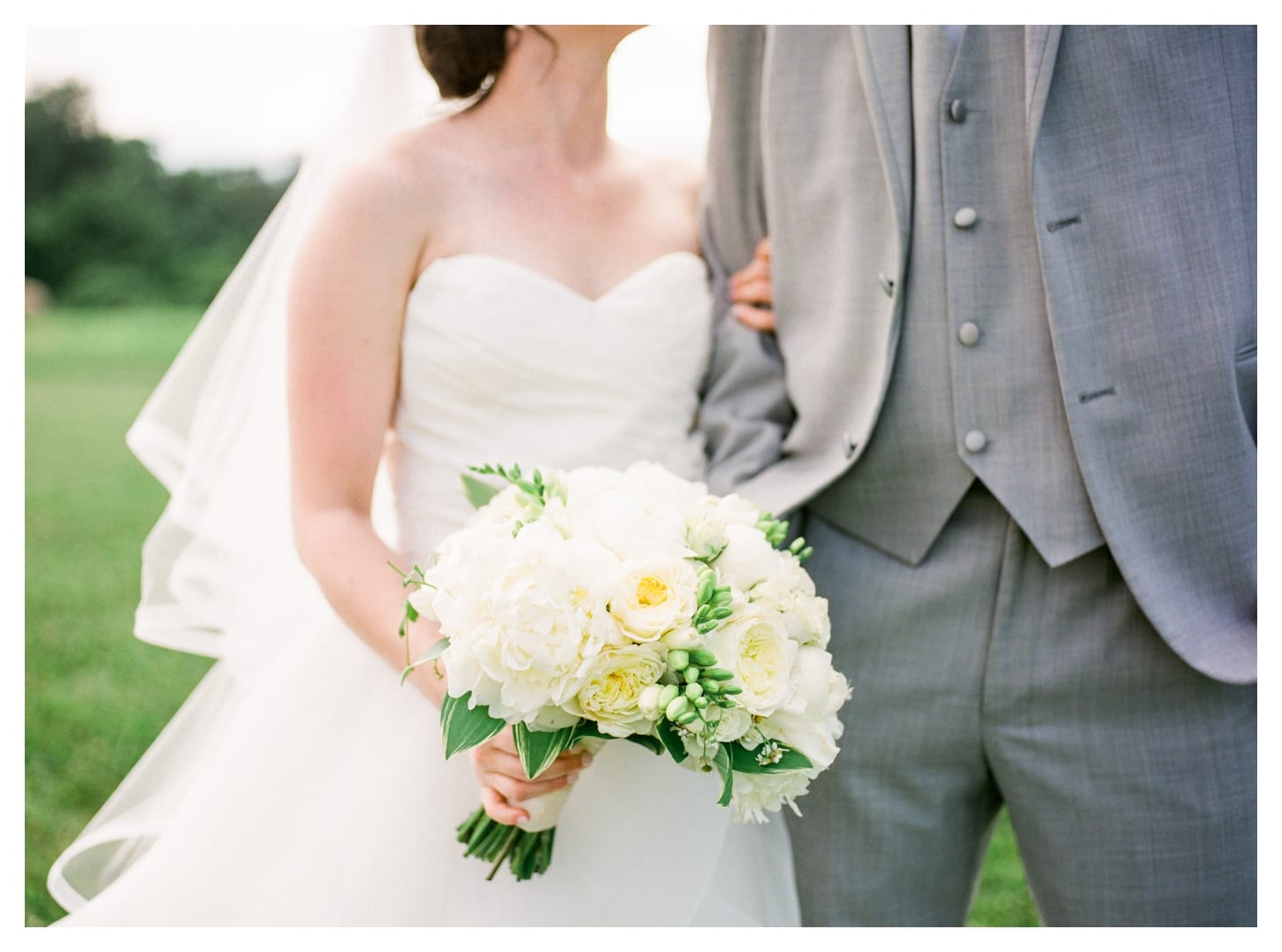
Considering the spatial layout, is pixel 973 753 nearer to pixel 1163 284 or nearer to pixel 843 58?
pixel 1163 284

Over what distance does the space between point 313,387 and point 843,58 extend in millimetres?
1083

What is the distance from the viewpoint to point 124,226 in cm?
1272

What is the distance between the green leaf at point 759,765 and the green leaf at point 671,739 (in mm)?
64

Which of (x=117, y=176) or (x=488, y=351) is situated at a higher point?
(x=488, y=351)

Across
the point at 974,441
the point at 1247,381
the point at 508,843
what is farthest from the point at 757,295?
the point at 508,843

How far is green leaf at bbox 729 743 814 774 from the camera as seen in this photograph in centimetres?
135

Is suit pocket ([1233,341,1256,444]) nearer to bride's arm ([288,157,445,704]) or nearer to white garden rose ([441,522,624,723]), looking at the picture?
white garden rose ([441,522,624,723])

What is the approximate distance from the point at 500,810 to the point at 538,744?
33cm

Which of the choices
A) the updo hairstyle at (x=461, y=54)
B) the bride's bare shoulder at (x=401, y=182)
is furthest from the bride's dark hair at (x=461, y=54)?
the bride's bare shoulder at (x=401, y=182)

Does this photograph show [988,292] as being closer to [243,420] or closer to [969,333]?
[969,333]

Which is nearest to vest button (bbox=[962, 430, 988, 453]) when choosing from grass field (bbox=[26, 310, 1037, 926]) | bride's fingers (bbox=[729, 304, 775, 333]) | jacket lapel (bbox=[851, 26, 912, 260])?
jacket lapel (bbox=[851, 26, 912, 260])

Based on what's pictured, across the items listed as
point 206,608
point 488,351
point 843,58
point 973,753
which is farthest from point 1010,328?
point 206,608

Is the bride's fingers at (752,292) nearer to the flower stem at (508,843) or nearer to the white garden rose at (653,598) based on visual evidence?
the white garden rose at (653,598)

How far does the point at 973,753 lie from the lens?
1880 millimetres
